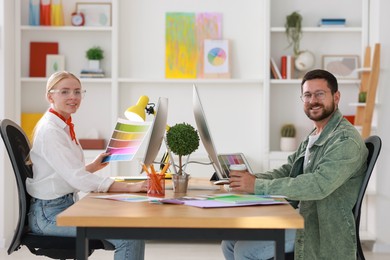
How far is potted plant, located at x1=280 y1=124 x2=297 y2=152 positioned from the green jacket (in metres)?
2.74

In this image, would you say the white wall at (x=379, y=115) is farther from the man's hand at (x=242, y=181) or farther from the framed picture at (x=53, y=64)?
the man's hand at (x=242, y=181)

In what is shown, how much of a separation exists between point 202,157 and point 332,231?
2957 mm

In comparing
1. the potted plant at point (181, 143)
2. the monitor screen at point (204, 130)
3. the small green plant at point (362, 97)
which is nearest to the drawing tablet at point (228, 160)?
the monitor screen at point (204, 130)

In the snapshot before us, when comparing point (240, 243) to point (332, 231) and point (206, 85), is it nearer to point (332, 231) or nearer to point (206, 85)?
point (332, 231)

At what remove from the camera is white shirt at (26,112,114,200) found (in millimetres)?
3006

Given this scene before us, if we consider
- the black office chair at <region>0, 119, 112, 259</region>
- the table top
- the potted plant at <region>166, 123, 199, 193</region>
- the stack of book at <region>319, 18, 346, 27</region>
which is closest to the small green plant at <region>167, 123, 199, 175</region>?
the potted plant at <region>166, 123, 199, 193</region>

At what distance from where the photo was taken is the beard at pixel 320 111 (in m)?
3.08

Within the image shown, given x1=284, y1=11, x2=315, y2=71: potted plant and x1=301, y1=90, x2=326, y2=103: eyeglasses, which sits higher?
x1=284, y1=11, x2=315, y2=71: potted plant

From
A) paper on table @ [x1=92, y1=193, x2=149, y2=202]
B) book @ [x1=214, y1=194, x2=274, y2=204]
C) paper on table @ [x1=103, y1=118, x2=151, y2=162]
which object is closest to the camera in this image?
book @ [x1=214, y1=194, x2=274, y2=204]

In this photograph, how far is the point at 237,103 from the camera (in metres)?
5.87

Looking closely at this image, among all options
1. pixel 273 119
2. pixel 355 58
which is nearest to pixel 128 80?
pixel 273 119

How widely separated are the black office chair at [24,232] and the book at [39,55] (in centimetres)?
263

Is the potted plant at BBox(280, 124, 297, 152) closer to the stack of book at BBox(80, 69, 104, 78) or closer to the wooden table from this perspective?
the stack of book at BBox(80, 69, 104, 78)

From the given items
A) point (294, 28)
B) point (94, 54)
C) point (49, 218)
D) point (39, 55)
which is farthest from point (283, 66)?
point (49, 218)
